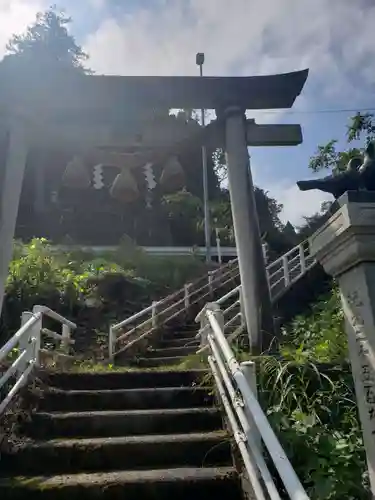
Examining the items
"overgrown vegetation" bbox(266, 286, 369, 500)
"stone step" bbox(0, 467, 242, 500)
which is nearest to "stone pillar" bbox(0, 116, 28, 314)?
"stone step" bbox(0, 467, 242, 500)

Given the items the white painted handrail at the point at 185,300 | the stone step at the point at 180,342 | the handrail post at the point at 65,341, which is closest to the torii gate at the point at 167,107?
the white painted handrail at the point at 185,300

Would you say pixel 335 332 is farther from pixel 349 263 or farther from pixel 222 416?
pixel 349 263

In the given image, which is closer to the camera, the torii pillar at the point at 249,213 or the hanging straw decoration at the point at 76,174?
the torii pillar at the point at 249,213

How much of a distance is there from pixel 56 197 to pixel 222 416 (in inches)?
678

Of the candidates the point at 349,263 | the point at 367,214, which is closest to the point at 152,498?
the point at 349,263

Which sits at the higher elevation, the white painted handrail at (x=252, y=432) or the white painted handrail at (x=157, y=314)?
the white painted handrail at (x=157, y=314)

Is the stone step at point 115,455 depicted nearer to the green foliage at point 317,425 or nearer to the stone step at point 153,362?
the green foliage at point 317,425

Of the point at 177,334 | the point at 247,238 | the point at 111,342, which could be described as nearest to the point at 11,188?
the point at 247,238

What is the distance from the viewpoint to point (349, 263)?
271 centimetres

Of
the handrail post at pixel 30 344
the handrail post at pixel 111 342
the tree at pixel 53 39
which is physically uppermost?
the tree at pixel 53 39

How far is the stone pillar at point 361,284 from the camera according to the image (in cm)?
257

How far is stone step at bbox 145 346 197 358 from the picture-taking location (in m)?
7.65

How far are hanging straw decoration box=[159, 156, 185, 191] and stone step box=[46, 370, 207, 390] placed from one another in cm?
231

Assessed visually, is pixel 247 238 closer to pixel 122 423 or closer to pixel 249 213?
pixel 249 213
